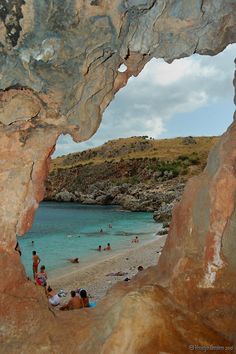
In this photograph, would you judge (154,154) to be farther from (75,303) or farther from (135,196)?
(75,303)

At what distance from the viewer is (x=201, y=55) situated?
36.5 ft

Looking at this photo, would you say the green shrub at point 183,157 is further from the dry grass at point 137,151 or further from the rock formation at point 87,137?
the rock formation at point 87,137

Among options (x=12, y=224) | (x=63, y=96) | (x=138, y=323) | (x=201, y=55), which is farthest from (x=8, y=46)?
(x=138, y=323)

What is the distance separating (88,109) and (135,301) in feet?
17.4

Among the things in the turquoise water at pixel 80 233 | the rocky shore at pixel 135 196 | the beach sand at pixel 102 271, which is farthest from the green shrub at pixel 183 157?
the beach sand at pixel 102 271

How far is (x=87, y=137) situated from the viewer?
35.3ft

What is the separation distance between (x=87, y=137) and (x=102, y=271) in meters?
19.6

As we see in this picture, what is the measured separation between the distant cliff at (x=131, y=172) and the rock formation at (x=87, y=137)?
52.8 m

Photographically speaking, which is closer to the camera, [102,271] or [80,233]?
[102,271]

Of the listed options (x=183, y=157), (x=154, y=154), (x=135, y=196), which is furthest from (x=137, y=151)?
(x=135, y=196)

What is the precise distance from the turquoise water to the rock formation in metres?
21.5

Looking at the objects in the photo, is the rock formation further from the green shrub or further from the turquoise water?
the green shrub

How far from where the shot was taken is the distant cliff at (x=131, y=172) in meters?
77.5

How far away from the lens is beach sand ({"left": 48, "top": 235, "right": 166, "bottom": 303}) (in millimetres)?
23761
